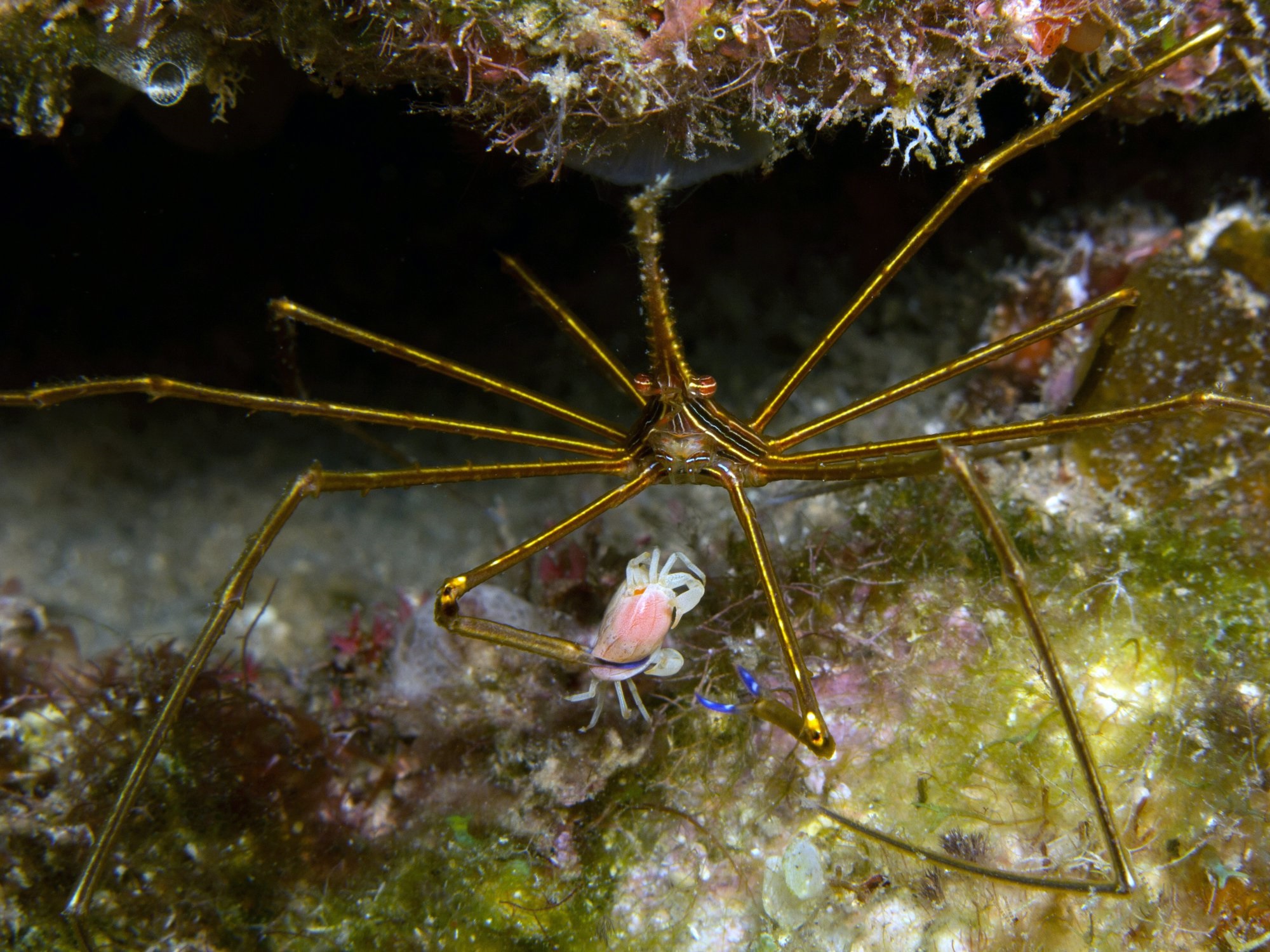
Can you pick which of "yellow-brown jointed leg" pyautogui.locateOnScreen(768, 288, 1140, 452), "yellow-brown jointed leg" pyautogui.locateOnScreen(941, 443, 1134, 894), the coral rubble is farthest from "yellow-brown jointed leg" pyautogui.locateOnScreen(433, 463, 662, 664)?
the coral rubble

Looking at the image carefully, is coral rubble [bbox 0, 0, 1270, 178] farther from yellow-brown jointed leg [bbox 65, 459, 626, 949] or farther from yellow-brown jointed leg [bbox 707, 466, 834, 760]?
yellow-brown jointed leg [bbox 707, 466, 834, 760]

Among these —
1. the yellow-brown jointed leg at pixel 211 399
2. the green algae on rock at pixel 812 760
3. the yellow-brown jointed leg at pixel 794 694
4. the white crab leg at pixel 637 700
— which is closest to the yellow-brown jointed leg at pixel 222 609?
the yellow-brown jointed leg at pixel 211 399

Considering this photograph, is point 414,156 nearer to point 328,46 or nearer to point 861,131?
point 328,46

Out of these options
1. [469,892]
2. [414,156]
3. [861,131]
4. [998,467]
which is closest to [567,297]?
[414,156]

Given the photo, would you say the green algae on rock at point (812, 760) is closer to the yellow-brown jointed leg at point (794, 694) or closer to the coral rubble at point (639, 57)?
the yellow-brown jointed leg at point (794, 694)

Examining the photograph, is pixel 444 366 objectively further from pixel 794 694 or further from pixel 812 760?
pixel 812 760

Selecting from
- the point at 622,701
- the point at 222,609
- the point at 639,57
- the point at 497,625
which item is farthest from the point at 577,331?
the point at 222,609
